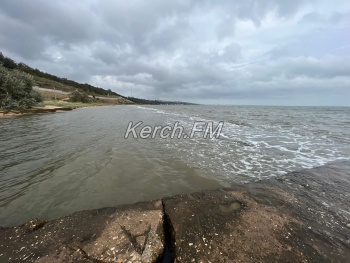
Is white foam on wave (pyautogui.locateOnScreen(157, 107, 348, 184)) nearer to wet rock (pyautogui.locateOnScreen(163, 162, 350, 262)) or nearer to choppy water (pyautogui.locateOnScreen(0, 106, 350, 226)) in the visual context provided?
choppy water (pyautogui.locateOnScreen(0, 106, 350, 226))

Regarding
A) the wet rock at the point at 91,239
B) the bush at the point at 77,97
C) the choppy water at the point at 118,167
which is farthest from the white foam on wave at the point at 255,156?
the bush at the point at 77,97

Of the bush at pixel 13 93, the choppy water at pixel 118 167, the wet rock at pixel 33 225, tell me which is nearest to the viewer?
the wet rock at pixel 33 225

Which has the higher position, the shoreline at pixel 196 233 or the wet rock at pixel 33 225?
the shoreline at pixel 196 233

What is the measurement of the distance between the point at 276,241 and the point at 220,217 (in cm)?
108

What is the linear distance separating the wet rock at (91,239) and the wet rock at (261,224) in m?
0.48

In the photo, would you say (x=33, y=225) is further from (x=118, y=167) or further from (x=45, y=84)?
(x=45, y=84)

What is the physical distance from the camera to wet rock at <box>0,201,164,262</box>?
2996 millimetres

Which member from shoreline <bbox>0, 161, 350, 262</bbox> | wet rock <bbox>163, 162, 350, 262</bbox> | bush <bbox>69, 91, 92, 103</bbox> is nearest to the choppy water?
shoreline <bbox>0, 161, 350, 262</bbox>

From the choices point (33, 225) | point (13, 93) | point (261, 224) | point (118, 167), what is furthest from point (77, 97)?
point (261, 224)

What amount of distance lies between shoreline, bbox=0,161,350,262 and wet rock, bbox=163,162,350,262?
2cm

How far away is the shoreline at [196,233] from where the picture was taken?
3072mm

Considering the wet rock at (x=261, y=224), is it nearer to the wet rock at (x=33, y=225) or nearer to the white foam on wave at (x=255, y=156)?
the white foam on wave at (x=255, y=156)

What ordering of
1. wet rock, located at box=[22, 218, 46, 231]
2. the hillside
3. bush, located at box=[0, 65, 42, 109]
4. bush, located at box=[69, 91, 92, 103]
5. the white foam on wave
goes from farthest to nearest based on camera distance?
bush, located at box=[69, 91, 92, 103]
the hillside
bush, located at box=[0, 65, 42, 109]
the white foam on wave
wet rock, located at box=[22, 218, 46, 231]

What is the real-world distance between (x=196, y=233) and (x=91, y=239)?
1.90 metres
